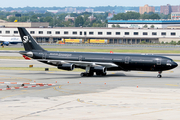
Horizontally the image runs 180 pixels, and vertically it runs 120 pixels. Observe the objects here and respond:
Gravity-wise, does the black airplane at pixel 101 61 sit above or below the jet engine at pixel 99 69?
above

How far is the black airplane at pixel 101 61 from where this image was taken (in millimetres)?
57625

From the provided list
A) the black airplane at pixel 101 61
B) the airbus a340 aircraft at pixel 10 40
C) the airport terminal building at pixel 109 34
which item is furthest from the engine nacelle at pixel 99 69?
the airport terminal building at pixel 109 34

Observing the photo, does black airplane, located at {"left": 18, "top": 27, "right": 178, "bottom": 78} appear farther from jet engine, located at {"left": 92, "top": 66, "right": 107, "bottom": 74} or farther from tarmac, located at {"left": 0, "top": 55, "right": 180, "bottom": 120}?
tarmac, located at {"left": 0, "top": 55, "right": 180, "bottom": 120}

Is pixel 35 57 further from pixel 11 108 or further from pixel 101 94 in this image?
pixel 11 108

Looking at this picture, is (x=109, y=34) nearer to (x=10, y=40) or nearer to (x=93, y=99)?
(x=10, y=40)

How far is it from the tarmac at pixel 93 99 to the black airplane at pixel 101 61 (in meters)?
2.63

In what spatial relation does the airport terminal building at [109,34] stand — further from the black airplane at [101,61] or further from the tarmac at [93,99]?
the tarmac at [93,99]

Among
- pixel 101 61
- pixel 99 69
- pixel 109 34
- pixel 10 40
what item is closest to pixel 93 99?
pixel 99 69

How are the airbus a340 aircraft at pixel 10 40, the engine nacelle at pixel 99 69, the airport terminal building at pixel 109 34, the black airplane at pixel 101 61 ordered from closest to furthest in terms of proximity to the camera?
1. the black airplane at pixel 101 61
2. the engine nacelle at pixel 99 69
3. the airbus a340 aircraft at pixel 10 40
4. the airport terminal building at pixel 109 34

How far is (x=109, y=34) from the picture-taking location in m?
192

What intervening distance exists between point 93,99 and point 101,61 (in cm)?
2254

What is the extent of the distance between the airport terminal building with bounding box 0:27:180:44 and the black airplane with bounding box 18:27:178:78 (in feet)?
404

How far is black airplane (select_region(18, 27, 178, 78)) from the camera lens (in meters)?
57.6

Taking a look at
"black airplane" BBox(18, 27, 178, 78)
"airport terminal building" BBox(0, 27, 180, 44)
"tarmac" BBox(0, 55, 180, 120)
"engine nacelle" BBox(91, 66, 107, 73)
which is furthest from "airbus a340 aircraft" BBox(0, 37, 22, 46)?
"engine nacelle" BBox(91, 66, 107, 73)
